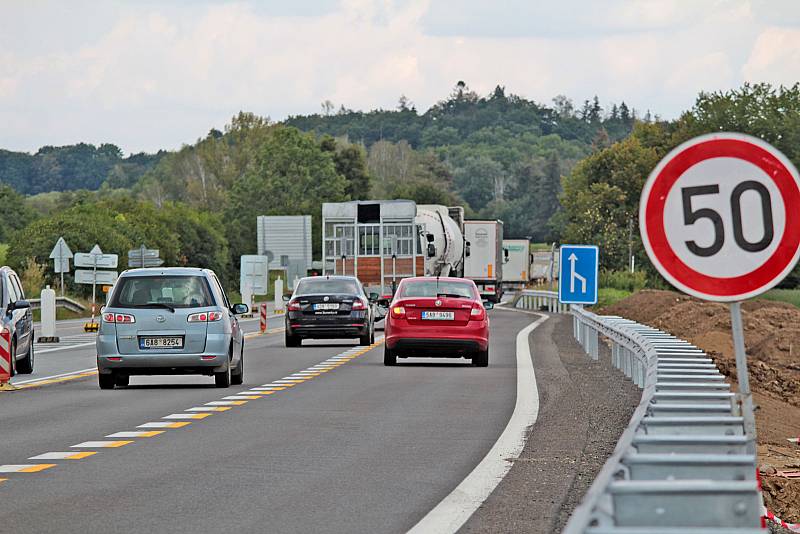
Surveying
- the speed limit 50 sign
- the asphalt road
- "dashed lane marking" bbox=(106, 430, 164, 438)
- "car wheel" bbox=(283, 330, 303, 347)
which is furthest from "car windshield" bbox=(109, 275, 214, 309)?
the speed limit 50 sign

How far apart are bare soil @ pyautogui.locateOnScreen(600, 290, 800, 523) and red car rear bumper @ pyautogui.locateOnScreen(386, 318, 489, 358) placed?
3.96 metres

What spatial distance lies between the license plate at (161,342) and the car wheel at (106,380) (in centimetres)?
62

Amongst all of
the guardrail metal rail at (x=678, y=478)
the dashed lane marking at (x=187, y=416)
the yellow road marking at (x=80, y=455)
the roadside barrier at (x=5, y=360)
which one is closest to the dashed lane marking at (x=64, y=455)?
the yellow road marking at (x=80, y=455)

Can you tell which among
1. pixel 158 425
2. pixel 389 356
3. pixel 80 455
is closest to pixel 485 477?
pixel 80 455

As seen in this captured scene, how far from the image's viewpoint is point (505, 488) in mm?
11055

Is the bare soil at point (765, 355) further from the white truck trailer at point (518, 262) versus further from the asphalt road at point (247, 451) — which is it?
the white truck trailer at point (518, 262)

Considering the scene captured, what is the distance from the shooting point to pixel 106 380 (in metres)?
21.9

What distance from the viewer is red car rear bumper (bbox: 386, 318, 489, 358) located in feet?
89.8

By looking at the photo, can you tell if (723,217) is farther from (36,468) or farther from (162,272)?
(162,272)

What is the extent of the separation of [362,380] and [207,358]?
9.18 feet

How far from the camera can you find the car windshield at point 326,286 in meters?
35.0

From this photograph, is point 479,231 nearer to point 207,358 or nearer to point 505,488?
point 207,358

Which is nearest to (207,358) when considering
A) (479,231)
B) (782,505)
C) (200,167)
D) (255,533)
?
(782,505)

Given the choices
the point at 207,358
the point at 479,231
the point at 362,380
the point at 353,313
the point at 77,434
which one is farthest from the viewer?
the point at 479,231
